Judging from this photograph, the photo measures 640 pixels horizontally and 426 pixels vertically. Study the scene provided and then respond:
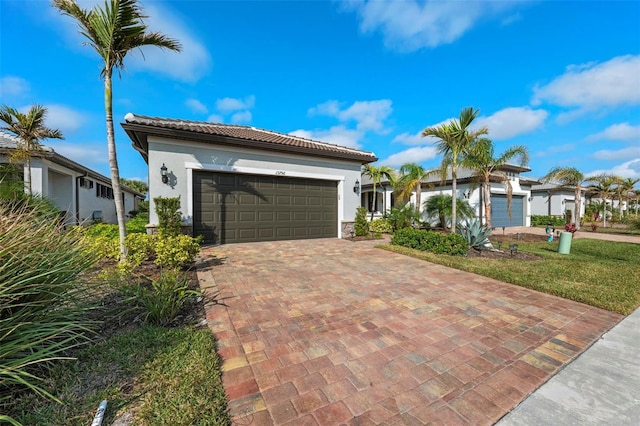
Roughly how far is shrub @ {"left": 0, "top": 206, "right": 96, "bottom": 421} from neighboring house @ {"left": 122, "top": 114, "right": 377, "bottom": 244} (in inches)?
211

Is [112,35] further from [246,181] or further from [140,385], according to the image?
[140,385]

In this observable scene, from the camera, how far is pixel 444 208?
1425 cm

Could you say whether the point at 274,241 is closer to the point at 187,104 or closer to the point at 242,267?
the point at 242,267

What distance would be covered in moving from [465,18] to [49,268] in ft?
36.3

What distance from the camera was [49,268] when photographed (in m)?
2.45

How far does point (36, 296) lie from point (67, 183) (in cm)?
1517

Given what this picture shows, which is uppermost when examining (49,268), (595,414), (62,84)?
(62,84)

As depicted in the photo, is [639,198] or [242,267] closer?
[242,267]

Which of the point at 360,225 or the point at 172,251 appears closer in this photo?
the point at 172,251

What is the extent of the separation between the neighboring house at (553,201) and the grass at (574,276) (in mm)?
19671

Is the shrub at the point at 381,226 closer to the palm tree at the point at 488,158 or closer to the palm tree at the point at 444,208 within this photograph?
the palm tree at the point at 444,208

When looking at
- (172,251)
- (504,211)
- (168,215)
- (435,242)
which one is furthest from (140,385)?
(504,211)

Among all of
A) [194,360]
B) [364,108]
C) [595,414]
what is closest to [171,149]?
[194,360]

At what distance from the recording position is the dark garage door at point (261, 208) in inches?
334
